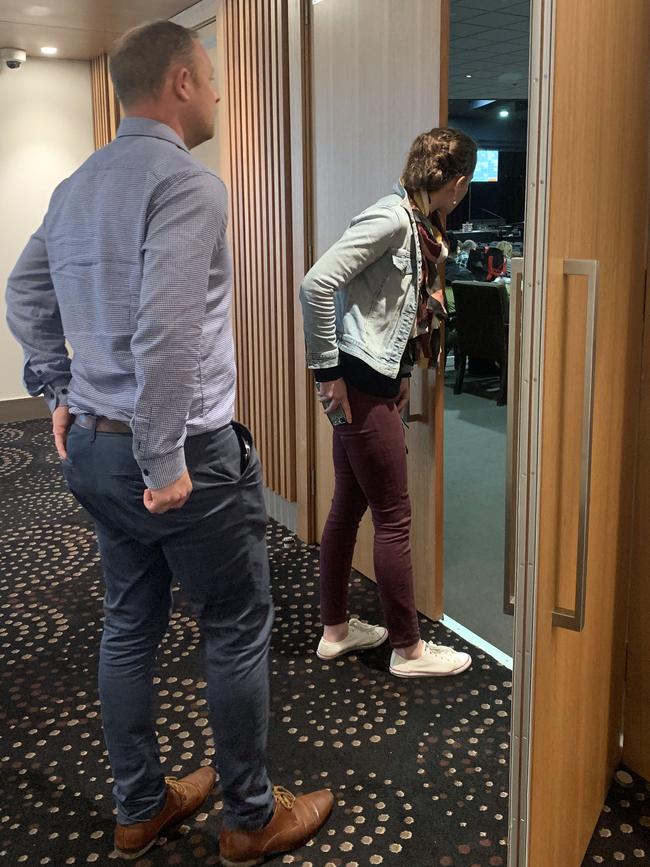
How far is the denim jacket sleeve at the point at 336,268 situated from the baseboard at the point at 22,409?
180 inches

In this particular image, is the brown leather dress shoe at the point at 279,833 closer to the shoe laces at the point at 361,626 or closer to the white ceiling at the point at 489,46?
the shoe laces at the point at 361,626

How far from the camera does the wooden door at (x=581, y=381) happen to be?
3.78 feet

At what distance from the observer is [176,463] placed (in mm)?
1448

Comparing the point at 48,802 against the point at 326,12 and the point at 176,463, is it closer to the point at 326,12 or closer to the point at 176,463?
the point at 176,463

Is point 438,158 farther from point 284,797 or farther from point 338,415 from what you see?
point 284,797

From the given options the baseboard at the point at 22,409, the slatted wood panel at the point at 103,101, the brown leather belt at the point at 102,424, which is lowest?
the baseboard at the point at 22,409

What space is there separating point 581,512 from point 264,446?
2.76 meters

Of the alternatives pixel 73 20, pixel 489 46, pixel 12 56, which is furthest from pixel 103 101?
pixel 489 46

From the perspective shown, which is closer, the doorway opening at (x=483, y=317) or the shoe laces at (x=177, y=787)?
the shoe laces at (x=177, y=787)

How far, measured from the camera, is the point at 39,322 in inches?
69.9

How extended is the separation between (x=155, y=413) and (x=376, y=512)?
116 cm

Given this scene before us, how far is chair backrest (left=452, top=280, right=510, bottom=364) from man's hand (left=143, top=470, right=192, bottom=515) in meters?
5.07

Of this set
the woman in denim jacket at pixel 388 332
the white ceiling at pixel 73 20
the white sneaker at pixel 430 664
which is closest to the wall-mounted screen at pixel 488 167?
the white ceiling at pixel 73 20

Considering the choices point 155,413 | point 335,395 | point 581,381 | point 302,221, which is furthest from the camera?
point 302,221
